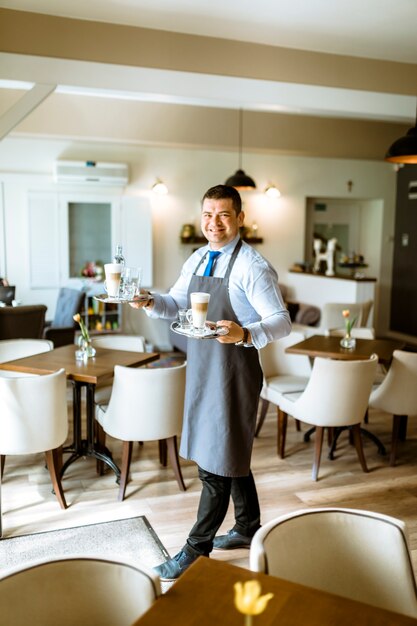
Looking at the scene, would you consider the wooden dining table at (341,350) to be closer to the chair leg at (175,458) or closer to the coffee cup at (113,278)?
the chair leg at (175,458)

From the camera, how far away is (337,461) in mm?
4480

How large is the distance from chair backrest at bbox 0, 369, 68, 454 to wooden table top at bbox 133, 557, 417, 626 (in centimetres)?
226

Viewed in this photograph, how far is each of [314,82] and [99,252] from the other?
4.41 m

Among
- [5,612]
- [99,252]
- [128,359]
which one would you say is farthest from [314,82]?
[5,612]

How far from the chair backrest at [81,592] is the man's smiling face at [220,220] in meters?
1.56

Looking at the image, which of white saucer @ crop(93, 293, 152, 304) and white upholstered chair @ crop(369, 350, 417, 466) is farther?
white upholstered chair @ crop(369, 350, 417, 466)

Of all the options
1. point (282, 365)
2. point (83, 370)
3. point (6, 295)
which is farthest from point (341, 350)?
point (6, 295)

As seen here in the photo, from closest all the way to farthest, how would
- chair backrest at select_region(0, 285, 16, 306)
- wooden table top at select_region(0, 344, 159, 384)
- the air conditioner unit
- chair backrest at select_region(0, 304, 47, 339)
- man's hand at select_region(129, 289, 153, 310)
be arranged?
man's hand at select_region(129, 289, 153, 310) → wooden table top at select_region(0, 344, 159, 384) → chair backrest at select_region(0, 304, 47, 339) → chair backrest at select_region(0, 285, 16, 306) → the air conditioner unit

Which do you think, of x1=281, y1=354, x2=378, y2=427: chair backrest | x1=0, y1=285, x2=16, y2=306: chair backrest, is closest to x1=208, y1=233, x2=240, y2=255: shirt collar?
x1=281, y1=354, x2=378, y2=427: chair backrest

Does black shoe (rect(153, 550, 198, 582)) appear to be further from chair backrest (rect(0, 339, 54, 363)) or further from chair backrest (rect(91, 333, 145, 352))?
chair backrest (rect(0, 339, 54, 363))

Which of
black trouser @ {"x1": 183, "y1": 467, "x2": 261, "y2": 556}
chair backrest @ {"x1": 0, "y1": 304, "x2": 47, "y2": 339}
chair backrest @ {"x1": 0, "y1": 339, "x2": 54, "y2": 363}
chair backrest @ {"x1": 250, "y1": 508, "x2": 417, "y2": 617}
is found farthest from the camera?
chair backrest @ {"x1": 0, "y1": 304, "x2": 47, "y2": 339}

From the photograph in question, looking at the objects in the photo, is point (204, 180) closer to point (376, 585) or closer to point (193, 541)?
point (193, 541)

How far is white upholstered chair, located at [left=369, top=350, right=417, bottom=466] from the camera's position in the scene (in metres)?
4.28

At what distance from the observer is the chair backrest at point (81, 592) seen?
4.44 ft
